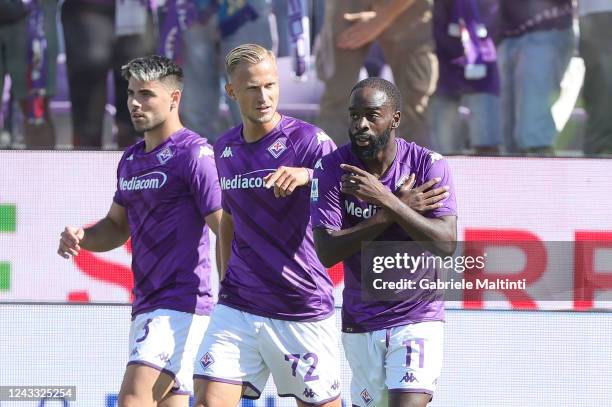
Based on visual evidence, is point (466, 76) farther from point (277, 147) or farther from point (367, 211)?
point (367, 211)

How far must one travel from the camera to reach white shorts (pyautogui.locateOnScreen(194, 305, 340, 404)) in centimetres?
490

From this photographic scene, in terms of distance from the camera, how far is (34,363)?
651 centimetres

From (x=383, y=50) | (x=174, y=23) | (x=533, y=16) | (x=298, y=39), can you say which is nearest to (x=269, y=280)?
(x=298, y=39)

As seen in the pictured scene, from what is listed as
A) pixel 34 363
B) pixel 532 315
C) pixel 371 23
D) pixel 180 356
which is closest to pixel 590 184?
pixel 532 315

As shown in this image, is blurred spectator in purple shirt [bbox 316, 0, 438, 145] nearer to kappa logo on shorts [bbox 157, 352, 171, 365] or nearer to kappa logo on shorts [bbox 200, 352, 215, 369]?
kappa logo on shorts [bbox 157, 352, 171, 365]

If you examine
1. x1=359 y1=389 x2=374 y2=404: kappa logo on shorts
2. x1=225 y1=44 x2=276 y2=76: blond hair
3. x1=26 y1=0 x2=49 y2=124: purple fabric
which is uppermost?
x1=26 y1=0 x2=49 y2=124: purple fabric

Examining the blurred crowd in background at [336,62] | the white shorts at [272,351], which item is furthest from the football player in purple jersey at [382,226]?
the blurred crowd in background at [336,62]

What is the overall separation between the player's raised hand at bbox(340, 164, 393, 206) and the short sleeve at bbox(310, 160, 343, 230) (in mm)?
97

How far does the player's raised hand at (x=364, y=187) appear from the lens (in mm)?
4363

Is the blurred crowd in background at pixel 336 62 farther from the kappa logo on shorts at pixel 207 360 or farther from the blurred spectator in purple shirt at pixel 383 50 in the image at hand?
the kappa logo on shorts at pixel 207 360

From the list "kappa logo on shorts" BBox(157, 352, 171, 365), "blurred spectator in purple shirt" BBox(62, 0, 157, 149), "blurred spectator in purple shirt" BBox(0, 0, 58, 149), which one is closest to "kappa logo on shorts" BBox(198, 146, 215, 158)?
"kappa logo on shorts" BBox(157, 352, 171, 365)

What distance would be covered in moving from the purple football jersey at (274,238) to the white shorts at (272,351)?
5cm

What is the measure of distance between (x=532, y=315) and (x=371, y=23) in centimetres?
215

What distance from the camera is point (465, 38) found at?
7.12 m
